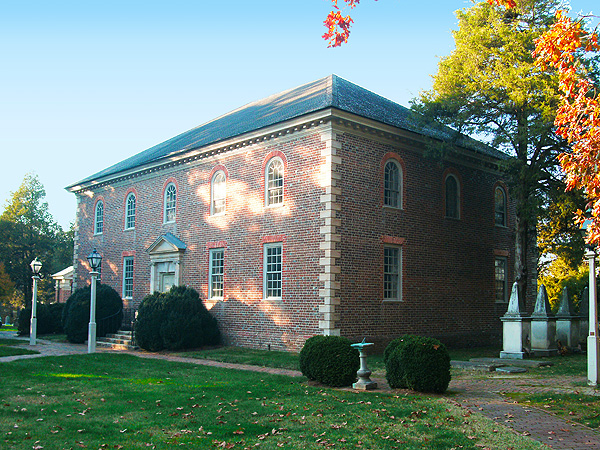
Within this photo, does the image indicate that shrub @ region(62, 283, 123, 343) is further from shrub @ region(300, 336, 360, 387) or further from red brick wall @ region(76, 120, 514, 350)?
shrub @ region(300, 336, 360, 387)

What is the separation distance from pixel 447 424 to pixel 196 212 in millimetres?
16644

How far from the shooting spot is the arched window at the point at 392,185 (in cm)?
2034

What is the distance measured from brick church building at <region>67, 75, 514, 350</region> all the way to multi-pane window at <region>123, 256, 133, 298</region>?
7 centimetres

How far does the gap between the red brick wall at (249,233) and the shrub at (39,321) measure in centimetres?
450

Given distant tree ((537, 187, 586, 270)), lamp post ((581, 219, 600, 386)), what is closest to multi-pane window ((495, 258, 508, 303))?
distant tree ((537, 187, 586, 270))

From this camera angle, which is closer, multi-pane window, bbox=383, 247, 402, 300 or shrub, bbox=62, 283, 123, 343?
multi-pane window, bbox=383, 247, 402, 300

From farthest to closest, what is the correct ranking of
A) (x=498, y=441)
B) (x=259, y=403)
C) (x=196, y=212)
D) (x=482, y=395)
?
(x=196, y=212)
(x=482, y=395)
(x=259, y=403)
(x=498, y=441)

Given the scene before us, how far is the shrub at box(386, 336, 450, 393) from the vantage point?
36.4ft

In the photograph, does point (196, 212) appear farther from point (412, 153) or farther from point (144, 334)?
point (412, 153)

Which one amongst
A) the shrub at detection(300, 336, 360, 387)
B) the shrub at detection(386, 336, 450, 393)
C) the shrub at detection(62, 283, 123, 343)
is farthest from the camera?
the shrub at detection(62, 283, 123, 343)

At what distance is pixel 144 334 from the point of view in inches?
813

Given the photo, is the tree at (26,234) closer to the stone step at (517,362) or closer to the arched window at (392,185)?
the arched window at (392,185)

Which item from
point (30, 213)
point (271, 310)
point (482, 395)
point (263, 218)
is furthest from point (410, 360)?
point (30, 213)

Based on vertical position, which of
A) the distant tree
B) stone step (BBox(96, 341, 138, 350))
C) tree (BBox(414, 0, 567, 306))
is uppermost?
tree (BBox(414, 0, 567, 306))
